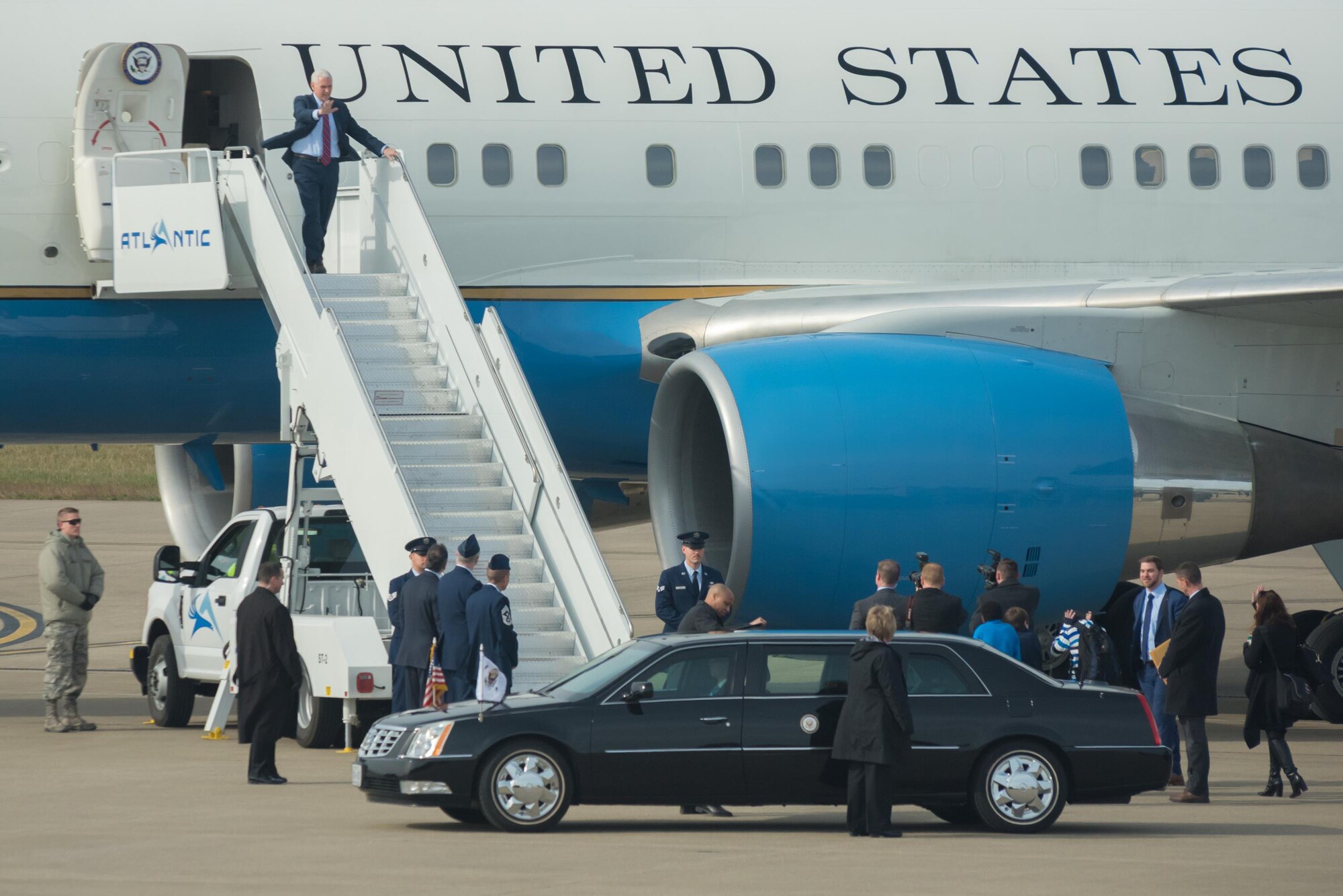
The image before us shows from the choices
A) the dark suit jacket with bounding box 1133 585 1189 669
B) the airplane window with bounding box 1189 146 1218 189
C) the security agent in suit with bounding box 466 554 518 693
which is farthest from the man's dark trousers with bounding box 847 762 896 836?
the airplane window with bounding box 1189 146 1218 189

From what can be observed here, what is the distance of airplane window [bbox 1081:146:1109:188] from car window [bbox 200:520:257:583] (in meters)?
7.00

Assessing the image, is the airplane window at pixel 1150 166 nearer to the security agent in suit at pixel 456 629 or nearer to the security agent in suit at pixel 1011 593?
the security agent in suit at pixel 1011 593

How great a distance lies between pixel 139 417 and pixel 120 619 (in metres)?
11.4

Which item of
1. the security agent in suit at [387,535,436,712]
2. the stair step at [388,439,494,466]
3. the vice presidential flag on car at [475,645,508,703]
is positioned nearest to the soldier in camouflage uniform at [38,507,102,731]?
the stair step at [388,439,494,466]

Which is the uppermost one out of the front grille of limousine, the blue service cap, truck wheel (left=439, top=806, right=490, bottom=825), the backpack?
the blue service cap

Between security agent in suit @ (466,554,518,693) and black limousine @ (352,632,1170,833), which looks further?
security agent in suit @ (466,554,518,693)

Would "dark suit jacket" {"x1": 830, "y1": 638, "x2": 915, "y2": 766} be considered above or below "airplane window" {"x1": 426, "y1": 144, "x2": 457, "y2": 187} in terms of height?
below

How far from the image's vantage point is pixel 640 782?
392 inches

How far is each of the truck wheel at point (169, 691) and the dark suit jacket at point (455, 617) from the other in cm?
383

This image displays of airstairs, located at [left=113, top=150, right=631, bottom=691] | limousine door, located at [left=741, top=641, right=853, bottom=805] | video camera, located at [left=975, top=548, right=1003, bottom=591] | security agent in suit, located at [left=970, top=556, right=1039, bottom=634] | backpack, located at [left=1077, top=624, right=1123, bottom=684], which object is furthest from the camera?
video camera, located at [left=975, top=548, right=1003, bottom=591]

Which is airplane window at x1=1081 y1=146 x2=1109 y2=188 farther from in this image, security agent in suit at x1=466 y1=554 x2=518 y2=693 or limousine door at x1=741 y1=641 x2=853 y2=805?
limousine door at x1=741 y1=641 x2=853 y2=805

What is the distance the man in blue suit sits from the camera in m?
12.1

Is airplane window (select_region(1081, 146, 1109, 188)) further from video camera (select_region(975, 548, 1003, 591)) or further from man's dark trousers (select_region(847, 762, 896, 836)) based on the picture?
man's dark trousers (select_region(847, 762, 896, 836))

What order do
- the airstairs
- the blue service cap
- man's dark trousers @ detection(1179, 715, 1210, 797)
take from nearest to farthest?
man's dark trousers @ detection(1179, 715, 1210, 797)
the airstairs
the blue service cap
